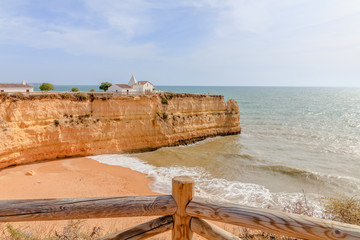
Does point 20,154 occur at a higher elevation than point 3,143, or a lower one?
lower

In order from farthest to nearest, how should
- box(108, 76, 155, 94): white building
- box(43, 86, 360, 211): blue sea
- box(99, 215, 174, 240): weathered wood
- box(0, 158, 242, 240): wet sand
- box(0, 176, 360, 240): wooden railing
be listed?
box(108, 76, 155, 94): white building
box(43, 86, 360, 211): blue sea
box(0, 158, 242, 240): wet sand
box(99, 215, 174, 240): weathered wood
box(0, 176, 360, 240): wooden railing

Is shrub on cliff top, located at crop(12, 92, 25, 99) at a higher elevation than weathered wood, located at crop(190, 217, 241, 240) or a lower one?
higher

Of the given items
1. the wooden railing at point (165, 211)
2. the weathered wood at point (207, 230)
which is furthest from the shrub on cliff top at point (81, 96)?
the weathered wood at point (207, 230)

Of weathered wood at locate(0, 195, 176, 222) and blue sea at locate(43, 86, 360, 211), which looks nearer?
weathered wood at locate(0, 195, 176, 222)

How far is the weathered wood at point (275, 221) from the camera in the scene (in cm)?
220

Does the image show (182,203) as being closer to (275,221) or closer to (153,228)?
(153,228)

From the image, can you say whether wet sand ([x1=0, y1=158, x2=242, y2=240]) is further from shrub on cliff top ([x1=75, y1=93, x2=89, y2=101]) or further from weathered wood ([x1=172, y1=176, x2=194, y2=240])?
weathered wood ([x1=172, y1=176, x2=194, y2=240])

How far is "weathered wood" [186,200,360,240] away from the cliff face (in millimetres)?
20416

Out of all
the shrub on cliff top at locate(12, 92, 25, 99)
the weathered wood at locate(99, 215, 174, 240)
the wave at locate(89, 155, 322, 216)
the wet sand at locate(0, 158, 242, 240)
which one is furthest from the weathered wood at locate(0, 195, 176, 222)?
the shrub on cliff top at locate(12, 92, 25, 99)

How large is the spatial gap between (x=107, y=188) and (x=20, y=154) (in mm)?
9607

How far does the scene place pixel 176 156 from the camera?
22328mm

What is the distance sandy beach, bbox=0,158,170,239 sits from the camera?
13.3 m

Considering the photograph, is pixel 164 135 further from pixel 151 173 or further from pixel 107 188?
pixel 107 188

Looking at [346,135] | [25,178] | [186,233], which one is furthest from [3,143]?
[346,135]
